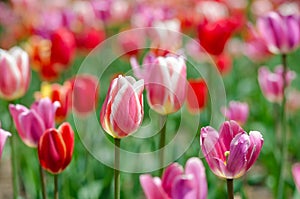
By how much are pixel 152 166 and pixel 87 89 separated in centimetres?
41

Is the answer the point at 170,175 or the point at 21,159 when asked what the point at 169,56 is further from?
the point at 21,159

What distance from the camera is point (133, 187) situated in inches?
95.0

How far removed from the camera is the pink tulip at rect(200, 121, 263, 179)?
1.29 m

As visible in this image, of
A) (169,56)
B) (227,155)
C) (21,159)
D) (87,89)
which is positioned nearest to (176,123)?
(21,159)

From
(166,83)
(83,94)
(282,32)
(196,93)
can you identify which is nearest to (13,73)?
(83,94)

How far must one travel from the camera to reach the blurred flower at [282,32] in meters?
2.20

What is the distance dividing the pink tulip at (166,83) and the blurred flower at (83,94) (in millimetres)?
599

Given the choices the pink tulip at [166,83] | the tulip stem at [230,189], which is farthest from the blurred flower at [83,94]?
the tulip stem at [230,189]

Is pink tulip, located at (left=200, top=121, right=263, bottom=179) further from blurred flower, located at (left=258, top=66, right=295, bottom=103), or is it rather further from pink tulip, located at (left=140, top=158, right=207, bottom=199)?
blurred flower, located at (left=258, top=66, right=295, bottom=103)

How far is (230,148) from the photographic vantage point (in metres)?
1.30

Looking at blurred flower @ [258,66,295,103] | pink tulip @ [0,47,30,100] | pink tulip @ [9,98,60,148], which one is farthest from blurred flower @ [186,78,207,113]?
pink tulip @ [9,98,60,148]

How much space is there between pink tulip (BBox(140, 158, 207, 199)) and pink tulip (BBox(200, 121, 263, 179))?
0.25 feet

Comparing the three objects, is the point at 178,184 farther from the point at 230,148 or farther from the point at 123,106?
the point at 123,106

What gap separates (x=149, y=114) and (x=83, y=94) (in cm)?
55
